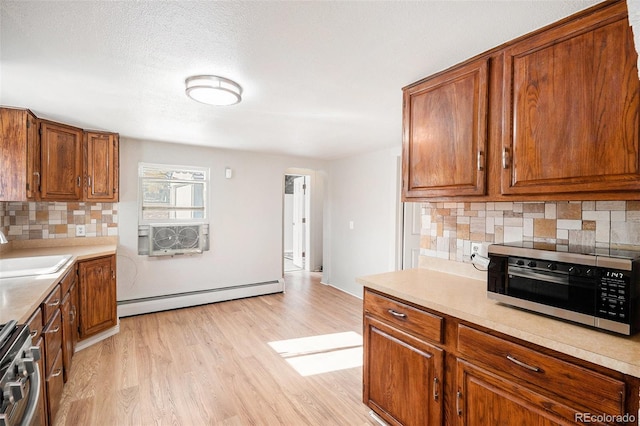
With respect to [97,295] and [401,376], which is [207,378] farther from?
[401,376]

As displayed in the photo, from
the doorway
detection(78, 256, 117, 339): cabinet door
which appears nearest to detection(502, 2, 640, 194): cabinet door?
detection(78, 256, 117, 339): cabinet door

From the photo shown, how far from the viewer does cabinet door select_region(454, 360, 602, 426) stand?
107 centimetres

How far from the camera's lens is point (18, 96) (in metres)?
2.09

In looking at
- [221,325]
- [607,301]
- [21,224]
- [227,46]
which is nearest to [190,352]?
[221,325]

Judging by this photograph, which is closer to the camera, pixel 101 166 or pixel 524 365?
pixel 524 365

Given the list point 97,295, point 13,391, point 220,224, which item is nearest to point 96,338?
point 97,295

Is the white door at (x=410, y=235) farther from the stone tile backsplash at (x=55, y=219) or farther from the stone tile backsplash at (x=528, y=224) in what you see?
the stone tile backsplash at (x=55, y=219)

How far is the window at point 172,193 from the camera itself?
3633 mm

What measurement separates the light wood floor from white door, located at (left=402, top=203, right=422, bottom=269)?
1002 millimetres

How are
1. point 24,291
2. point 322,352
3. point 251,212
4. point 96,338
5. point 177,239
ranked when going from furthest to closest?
point 251,212
point 177,239
point 96,338
point 322,352
point 24,291

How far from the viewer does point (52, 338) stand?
1.78 metres

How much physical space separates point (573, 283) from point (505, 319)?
288mm

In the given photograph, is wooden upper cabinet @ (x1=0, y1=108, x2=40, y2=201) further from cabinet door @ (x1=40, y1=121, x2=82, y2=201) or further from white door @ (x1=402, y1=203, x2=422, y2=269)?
white door @ (x1=402, y1=203, x2=422, y2=269)

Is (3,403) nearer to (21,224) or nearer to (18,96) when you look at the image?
(18,96)
